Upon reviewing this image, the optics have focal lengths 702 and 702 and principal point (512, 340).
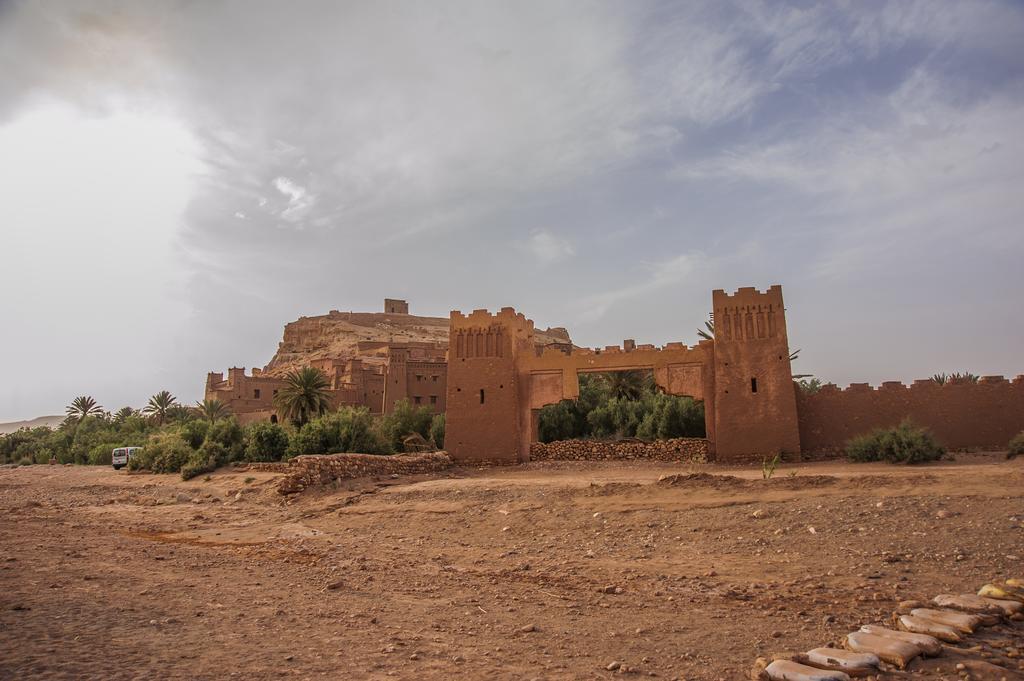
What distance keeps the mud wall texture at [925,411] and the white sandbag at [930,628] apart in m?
17.1

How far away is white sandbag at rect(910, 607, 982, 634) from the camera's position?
6012 mm

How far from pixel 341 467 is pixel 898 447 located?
1494cm

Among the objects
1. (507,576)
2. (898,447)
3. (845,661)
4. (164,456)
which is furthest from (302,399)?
(845,661)

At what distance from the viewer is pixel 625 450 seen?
81.9 feet

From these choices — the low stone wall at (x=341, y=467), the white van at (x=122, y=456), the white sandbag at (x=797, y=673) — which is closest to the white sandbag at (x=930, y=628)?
the white sandbag at (x=797, y=673)

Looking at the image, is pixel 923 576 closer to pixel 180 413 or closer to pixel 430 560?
pixel 430 560

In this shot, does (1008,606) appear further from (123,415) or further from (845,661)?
(123,415)

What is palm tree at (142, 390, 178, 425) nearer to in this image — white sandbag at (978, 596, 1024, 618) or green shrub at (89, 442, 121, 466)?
green shrub at (89, 442, 121, 466)

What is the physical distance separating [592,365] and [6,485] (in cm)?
2477

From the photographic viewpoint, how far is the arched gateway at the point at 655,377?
2230cm

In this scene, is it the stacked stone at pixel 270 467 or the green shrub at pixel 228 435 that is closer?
the stacked stone at pixel 270 467

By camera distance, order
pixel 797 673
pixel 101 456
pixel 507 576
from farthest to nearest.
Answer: pixel 101 456 < pixel 507 576 < pixel 797 673

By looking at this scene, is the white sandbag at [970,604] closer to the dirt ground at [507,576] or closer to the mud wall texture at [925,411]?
the dirt ground at [507,576]

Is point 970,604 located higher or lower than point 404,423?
lower
